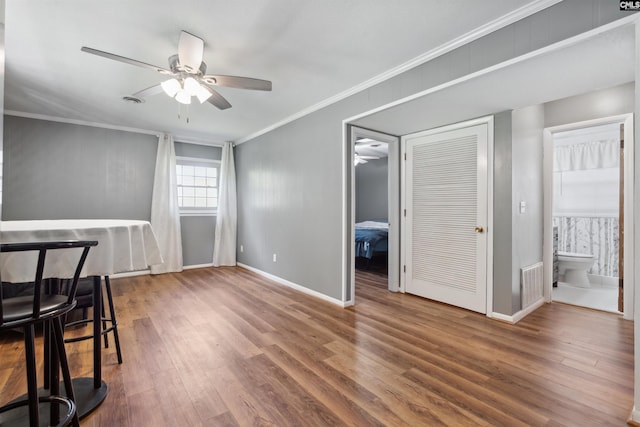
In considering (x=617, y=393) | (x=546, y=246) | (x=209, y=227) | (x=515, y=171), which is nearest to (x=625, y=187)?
(x=546, y=246)

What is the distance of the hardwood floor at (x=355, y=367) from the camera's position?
5.18 feet

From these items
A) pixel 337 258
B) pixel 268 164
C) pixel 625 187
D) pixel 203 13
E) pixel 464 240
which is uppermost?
pixel 203 13

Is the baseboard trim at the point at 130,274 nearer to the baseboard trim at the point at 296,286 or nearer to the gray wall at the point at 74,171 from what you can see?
the gray wall at the point at 74,171

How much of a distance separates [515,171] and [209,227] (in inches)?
195

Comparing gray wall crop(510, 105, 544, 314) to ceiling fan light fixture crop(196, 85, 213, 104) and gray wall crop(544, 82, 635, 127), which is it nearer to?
gray wall crop(544, 82, 635, 127)

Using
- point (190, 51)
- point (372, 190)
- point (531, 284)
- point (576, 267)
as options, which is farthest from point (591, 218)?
point (190, 51)

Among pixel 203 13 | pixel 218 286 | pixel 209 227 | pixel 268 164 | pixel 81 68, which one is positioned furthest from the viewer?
pixel 209 227

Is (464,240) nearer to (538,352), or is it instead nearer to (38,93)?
(538,352)

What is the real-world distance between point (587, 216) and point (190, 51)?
A: 586cm

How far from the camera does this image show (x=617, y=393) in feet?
5.73

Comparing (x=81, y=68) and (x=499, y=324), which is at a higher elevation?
(x=81, y=68)

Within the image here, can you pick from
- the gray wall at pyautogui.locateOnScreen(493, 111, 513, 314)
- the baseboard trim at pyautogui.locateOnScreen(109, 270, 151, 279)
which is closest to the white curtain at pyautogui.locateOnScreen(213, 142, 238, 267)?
the baseboard trim at pyautogui.locateOnScreen(109, 270, 151, 279)

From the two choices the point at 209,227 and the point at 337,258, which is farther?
the point at 209,227

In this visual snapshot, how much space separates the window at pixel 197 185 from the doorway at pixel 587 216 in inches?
215
